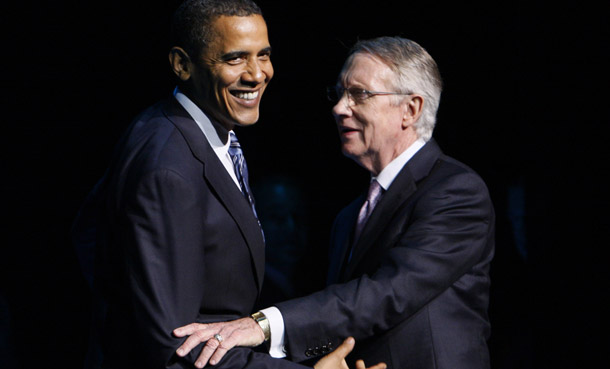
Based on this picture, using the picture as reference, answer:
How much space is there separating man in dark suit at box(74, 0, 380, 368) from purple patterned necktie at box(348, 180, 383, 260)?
0.44 metres

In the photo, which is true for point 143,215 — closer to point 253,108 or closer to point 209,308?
point 209,308

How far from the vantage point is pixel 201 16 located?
2234 mm

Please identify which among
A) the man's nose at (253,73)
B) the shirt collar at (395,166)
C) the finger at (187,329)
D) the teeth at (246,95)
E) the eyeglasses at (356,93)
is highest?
the man's nose at (253,73)

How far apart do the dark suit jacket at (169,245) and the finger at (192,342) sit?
2 centimetres

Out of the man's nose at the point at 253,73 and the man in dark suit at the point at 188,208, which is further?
the man's nose at the point at 253,73

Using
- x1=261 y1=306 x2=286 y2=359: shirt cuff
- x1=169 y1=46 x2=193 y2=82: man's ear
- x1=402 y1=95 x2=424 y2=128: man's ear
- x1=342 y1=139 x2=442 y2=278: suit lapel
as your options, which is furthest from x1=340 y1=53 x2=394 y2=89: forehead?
x1=261 y1=306 x2=286 y2=359: shirt cuff

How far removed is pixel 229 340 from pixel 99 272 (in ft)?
1.39

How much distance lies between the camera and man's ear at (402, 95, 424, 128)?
2.71 metres

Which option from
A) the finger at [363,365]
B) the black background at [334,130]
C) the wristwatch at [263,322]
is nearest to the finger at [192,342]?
the wristwatch at [263,322]

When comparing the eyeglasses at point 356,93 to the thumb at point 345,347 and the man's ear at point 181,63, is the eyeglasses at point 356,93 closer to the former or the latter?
the man's ear at point 181,63

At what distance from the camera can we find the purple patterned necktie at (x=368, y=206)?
262 cm

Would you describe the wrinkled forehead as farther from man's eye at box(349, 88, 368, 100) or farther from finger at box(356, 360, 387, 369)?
finger at box(356, 360, 387, 369)

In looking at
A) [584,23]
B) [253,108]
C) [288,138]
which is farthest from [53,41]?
[584,23]

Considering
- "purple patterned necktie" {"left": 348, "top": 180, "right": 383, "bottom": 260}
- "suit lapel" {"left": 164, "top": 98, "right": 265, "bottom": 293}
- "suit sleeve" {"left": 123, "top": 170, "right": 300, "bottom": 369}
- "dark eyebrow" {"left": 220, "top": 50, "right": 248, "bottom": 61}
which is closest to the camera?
"suit sleeve" {"left": 123, "top": 170, "right": 300, "bottom": 369}
